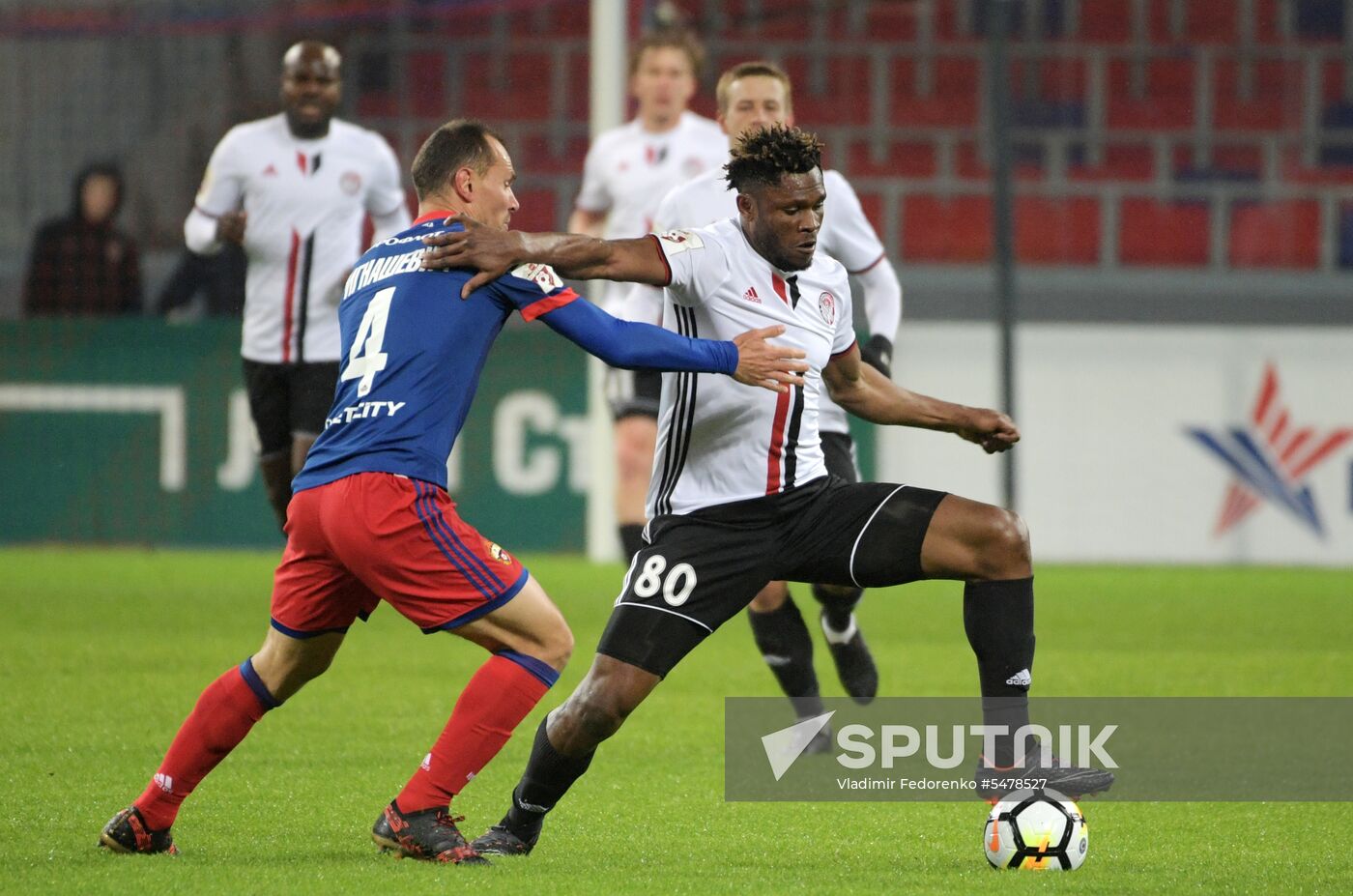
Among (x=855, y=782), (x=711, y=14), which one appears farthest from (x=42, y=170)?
(x=855, y=782)

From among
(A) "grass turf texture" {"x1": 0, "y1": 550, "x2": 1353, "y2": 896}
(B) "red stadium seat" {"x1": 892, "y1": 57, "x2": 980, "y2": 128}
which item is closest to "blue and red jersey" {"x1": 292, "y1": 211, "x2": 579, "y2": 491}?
(A) "grass turf texture" {"x1": 0, "y1": 550, "x2": 1353, "y2": 896}

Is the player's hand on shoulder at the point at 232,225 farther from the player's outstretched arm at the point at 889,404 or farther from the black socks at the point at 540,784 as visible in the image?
the black socks at the point at 540,784

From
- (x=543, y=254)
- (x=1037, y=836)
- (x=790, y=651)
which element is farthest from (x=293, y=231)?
(x=1037, y=836)

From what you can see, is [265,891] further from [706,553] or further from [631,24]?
[631,24]

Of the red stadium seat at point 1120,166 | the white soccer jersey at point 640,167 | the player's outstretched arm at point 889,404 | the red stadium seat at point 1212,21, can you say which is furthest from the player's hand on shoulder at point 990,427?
the red stadium seat at point 1212,21

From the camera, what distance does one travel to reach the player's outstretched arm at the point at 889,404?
15.3 feet

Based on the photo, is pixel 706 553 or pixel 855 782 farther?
pixel 855 782

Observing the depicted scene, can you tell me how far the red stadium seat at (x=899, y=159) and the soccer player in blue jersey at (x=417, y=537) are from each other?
12366 mm

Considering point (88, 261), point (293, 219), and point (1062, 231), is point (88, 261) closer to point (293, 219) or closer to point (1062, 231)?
point (293, 219)

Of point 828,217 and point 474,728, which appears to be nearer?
point 474,728

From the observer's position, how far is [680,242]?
14.6 ft

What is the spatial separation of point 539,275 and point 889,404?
3.64 feet

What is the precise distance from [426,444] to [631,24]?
9383mm

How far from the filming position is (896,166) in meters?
16.4
